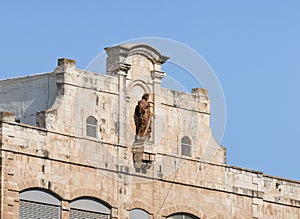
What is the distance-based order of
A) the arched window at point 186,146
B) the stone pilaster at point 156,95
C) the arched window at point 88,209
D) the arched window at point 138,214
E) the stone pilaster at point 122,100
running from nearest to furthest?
the arched window at point 88,209 → the stone pilaster at point 122,100 → the arched window at point 138,214 → the stone pilaster at point 156,95 → the arched window at point 186,146

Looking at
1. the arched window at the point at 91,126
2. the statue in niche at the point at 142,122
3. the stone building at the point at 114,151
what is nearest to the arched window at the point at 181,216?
the stone building at the point at 114,151

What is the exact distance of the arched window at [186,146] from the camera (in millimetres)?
84312

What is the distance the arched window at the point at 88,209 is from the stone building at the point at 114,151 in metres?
0.05

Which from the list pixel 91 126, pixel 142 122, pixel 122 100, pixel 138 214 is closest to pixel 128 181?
pixel 138 214

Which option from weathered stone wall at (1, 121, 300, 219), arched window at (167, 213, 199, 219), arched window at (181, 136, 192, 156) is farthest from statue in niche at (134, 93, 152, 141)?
arched window at (167, 213, 199, 219)

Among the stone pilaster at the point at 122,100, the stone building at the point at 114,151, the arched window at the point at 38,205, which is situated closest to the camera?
the arched window at the point at 38,205

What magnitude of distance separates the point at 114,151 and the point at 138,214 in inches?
145

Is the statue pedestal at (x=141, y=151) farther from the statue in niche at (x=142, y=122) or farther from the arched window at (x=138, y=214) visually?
the arched window at (x=138, y=214)

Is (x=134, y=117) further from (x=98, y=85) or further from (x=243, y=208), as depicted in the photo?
(x=243, y=208)

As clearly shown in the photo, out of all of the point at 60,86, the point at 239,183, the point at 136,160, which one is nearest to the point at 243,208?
the point at 239,183

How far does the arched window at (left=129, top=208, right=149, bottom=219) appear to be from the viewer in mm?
81000

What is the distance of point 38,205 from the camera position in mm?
76000

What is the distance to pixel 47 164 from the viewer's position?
7669cm

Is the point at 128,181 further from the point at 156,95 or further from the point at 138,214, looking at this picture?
the point at 156,95
